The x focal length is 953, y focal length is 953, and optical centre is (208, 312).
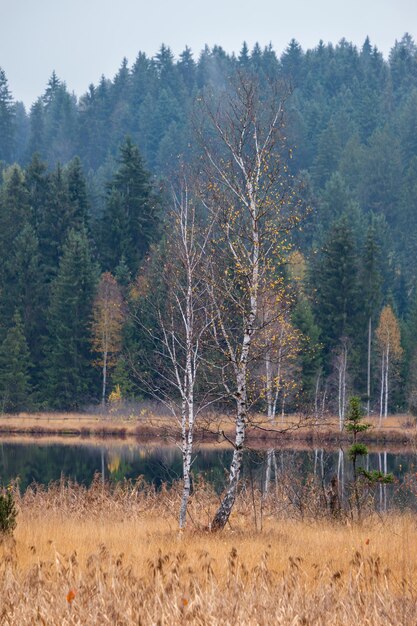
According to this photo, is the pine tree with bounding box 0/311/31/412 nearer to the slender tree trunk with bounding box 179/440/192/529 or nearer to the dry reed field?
the dry reed field

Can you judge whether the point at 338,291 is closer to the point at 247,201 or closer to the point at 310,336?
the point at 310,336

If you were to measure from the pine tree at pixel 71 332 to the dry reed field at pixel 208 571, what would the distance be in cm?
4750

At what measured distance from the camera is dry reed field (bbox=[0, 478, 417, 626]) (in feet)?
23.2

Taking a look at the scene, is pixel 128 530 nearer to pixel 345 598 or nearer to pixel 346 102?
pixel 345 598

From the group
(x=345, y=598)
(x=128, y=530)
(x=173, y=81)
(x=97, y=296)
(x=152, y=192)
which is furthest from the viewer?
(x=173, y=81)

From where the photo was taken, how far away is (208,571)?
8.65 metres

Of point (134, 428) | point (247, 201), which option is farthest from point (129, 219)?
point (247, 201)

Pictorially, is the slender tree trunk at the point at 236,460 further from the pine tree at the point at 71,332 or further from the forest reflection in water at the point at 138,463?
the pine tree at the point at 71,332

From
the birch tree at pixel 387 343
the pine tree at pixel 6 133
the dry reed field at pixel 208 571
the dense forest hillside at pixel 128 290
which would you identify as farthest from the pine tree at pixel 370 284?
the pine tree at pixel 6 133

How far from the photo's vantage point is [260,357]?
51.8 feet

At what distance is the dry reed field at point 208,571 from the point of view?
7078 millimetres

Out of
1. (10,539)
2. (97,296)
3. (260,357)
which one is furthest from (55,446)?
(10,539)

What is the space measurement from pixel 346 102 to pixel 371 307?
8695cm

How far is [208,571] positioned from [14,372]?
54590 millimetres
